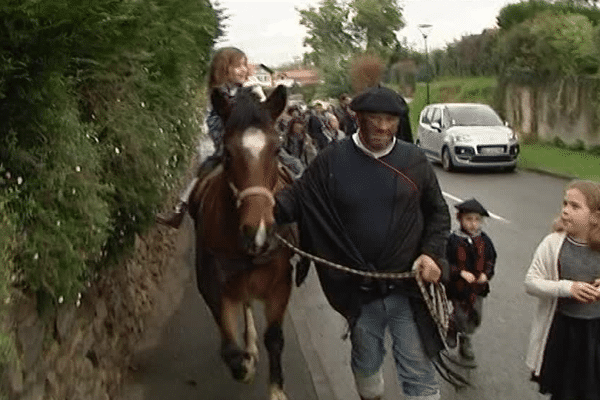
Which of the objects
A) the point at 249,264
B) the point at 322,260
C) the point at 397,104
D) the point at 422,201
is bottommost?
the point at 249,264

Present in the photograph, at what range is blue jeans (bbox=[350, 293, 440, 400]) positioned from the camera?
155 inches

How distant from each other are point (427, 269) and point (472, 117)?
52.8 feet

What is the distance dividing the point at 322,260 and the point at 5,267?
5.66 feet

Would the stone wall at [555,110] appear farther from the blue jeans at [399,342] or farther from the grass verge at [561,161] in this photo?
the blue jeans at [399,342]

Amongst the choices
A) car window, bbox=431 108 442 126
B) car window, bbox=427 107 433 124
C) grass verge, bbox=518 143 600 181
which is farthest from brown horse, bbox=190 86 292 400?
car window, bbox=427 107 433 124

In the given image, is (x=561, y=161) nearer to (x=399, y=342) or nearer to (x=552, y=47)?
(x=552, y=47)

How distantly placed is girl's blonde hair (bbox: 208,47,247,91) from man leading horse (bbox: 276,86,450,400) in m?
2.01

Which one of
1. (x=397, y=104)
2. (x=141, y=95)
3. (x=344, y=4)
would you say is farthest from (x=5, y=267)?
(x=344, y=4)

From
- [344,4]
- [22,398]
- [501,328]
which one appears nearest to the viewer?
[22,398]

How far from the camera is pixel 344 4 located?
3361 inches

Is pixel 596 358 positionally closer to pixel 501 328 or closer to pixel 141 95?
pixel 501 328

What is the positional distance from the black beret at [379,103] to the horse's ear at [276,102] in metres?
0.74

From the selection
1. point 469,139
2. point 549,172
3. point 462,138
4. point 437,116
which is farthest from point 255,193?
point 437,116

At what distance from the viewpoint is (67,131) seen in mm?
3230
